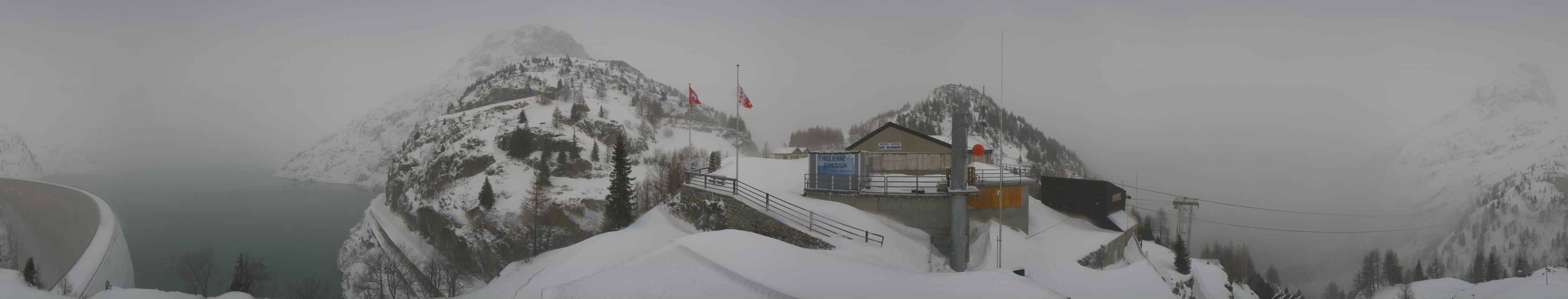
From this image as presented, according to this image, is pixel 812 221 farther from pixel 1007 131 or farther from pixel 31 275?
pixel 1007 131

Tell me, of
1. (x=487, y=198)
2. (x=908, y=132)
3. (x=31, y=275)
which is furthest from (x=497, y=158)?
(x=908, y=132)

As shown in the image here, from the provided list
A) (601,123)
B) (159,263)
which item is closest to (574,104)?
(601,123)

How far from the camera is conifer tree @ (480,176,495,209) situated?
53531 mm

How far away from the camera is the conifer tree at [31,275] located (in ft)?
52.3

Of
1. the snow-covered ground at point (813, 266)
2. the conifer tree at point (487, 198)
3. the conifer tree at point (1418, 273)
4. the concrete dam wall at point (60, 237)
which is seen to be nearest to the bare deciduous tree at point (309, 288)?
the concrete dam wall at point (60, 237)

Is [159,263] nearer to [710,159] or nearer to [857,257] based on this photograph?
[710,159]

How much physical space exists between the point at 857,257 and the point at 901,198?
4559mm

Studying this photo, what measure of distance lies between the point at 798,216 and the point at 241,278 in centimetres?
3199

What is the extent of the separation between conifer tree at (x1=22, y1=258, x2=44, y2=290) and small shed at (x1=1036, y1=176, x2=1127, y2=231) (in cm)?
4072

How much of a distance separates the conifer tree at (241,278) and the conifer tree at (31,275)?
6.41 metres

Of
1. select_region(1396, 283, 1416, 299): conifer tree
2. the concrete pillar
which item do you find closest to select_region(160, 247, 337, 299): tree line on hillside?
the concrete pillar

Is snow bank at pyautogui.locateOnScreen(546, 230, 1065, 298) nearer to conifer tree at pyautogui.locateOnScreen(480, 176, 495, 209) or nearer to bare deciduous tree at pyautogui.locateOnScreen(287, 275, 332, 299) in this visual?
bare deciduous tree at pyautogui.locateOnScreen(287, 275, 332, 299)

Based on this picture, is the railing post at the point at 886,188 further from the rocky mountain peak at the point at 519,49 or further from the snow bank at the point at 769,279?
the rocky mountain peak at the point at 519,49

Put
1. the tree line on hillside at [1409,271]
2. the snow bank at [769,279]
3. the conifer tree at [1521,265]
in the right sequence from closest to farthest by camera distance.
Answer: the snow bank at [769,279] → the conifer tree at [1521,265] → the tree line on hillside at [1409,271]
